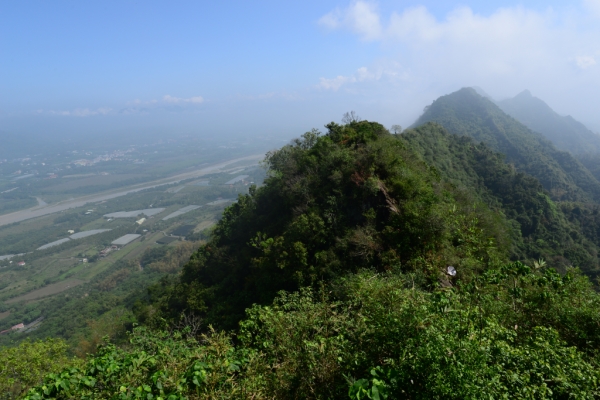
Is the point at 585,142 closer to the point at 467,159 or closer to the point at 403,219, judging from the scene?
the point at 467,159

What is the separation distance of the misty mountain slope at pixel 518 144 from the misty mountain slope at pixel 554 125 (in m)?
33.9

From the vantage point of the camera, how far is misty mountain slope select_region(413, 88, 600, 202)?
167ft

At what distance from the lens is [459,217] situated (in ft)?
46.2

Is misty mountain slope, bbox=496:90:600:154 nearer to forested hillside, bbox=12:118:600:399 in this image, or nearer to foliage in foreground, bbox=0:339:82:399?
forested hillside, bbox=12:118:600:399

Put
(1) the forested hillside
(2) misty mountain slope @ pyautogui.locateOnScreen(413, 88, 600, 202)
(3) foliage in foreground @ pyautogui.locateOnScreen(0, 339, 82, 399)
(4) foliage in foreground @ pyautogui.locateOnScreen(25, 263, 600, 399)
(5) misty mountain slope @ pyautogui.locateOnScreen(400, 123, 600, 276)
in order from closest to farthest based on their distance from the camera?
(4) foliage in foreground @ pyautogui.locateOnScreen(25, 263, 600, 399) → (1) the forested hillside → (3) foliage in foreground @ pyautogui.locateOnScreen(0, 339, 82, 399) → (5) misty mountain slope @ pyautogui.locateOnScreen(400, 123, 600, 276) → (2) misty mountain slope @ pyautogui.locateOnScreen(413, 88, 600, 202)

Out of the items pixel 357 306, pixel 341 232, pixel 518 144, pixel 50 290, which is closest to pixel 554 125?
pixel 518 144

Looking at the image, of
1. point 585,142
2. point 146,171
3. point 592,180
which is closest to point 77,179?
point 146,171

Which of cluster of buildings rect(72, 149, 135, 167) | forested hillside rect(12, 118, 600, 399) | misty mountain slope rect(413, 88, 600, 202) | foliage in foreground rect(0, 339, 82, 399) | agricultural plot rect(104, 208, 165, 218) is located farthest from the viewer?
cluster of buildings rect(72, 149, 135, 167)

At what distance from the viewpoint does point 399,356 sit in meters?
4.49

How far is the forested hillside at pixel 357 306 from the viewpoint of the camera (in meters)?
4.05

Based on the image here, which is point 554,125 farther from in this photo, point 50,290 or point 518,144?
point 50,290

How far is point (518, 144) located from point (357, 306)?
251ft

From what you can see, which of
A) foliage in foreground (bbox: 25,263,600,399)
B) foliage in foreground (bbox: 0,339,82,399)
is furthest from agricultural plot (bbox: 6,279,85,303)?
foliage in foreground (bbox: 25,263,600,399)

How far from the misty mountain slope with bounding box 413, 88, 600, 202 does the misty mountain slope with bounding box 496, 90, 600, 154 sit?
33.9 meters
